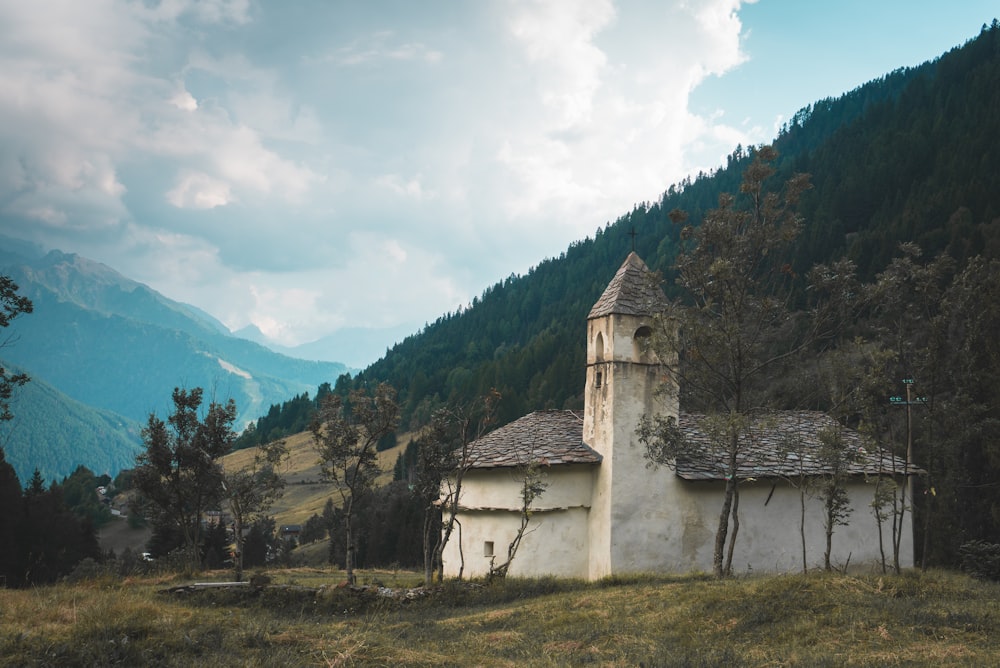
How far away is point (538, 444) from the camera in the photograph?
22.7 meters

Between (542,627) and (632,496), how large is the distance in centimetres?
753

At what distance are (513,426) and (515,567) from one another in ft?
17.2

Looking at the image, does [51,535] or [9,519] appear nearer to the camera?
[9,519]

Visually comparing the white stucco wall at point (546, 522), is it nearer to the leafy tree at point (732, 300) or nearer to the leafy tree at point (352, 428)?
the leafy tree at point (732, 300)

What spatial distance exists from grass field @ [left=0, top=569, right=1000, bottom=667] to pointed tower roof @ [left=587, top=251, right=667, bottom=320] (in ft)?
27.1

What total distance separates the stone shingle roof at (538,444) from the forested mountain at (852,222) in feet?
152

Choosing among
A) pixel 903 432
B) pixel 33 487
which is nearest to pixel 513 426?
pixel 903 432

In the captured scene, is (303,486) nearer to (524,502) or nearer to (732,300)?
(524,502)

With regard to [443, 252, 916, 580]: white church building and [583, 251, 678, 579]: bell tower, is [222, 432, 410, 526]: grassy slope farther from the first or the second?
[583, 251, 678, 579]: bell tower

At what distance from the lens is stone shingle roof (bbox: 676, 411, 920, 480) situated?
20.7 m

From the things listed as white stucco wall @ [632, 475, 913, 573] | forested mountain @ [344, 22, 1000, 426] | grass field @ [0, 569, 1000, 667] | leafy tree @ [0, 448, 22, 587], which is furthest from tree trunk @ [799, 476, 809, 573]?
forested mountain @ [344, 22, 1000, 426]

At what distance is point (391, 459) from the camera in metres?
127

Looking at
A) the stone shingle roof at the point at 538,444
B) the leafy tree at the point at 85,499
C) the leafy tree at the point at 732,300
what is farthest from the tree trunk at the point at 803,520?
the leafy tree at the point at 85,499

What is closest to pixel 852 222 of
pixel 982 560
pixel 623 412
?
pixel 982 560
